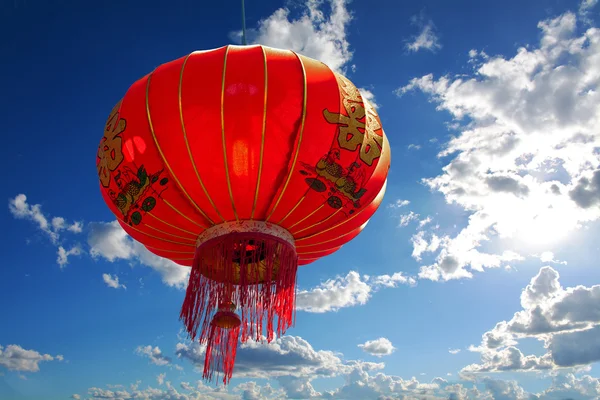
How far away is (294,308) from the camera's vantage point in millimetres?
5324

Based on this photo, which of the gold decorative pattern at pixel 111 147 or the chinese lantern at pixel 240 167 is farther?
the gold decorative pattern at pixel 111 147

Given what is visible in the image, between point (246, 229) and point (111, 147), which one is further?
point (111, 147)

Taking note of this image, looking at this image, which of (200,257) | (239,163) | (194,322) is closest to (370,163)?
(239,163)

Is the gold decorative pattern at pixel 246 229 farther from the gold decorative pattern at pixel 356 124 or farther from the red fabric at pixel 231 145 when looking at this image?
the gold decorative pattern at pixel 356 124

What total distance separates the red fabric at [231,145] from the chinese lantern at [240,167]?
1cm

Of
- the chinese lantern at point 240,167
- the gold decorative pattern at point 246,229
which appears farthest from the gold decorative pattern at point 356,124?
the gold decorative pattern at point 246,229

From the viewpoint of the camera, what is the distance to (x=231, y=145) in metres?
4.67

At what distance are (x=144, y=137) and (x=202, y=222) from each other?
3.57ft

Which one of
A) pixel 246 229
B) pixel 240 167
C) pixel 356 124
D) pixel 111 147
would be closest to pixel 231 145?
pixel 240 167

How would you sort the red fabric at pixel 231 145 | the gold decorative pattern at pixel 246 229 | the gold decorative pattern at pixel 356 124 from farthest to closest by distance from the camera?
1. the gold decorative pattern at pixel 246 229
2. the gold decorative pattern at pixel 356 124
3. the red fabric at pixel 231 145

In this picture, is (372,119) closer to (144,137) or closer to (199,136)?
(199,136)

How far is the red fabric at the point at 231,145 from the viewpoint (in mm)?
4703

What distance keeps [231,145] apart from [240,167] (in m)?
0.24

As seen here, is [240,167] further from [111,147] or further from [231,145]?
[111,147]
